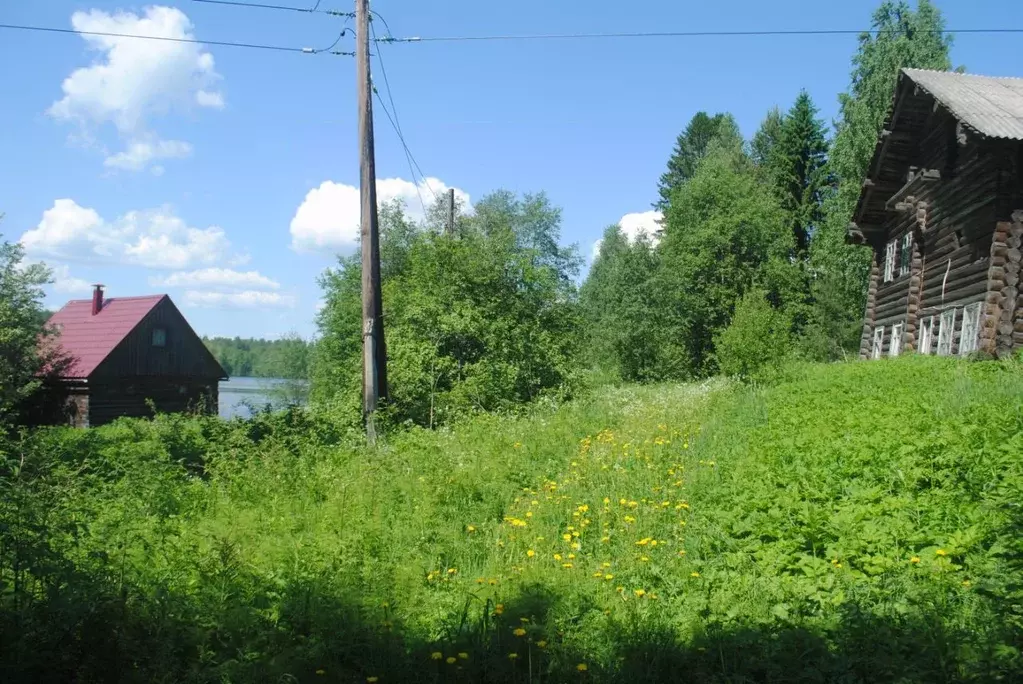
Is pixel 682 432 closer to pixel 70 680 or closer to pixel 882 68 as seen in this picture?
pixel 70 680

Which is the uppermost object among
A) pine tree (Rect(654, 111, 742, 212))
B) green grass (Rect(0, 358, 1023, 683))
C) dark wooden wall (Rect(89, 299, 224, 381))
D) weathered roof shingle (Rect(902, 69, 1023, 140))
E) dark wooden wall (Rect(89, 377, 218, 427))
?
pine tree (Rect(654, 111, 742, 212))

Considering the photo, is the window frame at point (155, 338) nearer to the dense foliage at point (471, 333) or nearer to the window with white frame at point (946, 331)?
the dense foliage at point (471, 333)

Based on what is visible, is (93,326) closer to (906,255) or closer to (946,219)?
(906,255)

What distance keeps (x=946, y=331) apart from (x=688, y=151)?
41541mm

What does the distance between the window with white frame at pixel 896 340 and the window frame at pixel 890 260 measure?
175 cm

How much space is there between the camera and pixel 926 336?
18.3m

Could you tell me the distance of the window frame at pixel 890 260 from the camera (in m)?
21.5

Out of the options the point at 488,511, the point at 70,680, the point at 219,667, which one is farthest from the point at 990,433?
the point at 70,680

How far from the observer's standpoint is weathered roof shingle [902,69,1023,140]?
13.7 m

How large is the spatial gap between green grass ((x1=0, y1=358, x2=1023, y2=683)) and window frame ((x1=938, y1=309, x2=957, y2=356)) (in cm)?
745

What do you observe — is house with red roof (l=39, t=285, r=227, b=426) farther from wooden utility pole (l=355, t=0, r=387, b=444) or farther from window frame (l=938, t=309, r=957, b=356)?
window frame (l=938, t=309, r=957, b=356)

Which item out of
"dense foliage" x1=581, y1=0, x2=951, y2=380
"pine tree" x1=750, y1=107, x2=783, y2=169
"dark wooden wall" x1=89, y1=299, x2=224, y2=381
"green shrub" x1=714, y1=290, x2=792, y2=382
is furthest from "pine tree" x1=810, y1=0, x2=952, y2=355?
"dark wooden wall" x1=89, y1=299, x2=224, y2=381

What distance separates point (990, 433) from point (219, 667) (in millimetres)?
7266

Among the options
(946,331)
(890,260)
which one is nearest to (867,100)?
(890,260)
